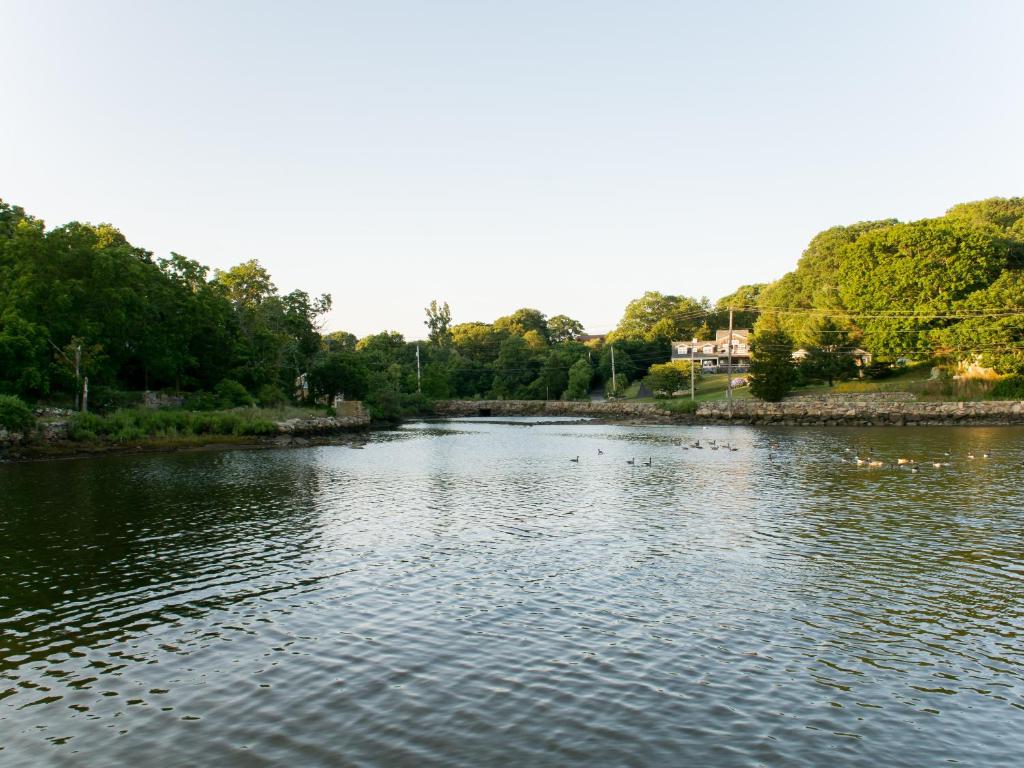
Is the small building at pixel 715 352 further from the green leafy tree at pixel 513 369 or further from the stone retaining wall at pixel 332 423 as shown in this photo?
the stone retaining wall at pixel 332 423

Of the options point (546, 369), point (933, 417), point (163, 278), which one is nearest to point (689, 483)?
point (933, 417)

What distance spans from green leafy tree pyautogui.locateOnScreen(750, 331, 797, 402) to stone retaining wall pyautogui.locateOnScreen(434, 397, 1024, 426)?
7.57ft

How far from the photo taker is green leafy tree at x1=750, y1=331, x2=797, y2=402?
3984 inches

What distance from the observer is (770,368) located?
101m

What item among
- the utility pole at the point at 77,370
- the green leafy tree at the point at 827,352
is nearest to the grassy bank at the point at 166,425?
the utility pole at the point at 77,370

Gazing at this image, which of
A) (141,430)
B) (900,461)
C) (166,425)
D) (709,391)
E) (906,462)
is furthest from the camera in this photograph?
Answer: (709,391)

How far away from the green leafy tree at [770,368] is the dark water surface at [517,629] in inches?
2491

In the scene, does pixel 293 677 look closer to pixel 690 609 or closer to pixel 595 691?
pixel 595 691

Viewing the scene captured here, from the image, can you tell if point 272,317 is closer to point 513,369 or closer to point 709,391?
point 513,369

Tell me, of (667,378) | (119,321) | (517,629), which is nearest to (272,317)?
(119,321)

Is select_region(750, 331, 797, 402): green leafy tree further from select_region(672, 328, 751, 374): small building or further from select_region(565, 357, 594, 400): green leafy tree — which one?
select_region(672, 328, 751, 374): small building

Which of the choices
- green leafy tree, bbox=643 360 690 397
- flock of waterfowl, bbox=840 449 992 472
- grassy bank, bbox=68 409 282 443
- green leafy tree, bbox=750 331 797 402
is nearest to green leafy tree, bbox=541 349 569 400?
green leafy tree, bbox=643 360 690 397

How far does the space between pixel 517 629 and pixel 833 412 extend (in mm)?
83607

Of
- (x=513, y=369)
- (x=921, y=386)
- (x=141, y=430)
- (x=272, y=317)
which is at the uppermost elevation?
(x=272, y=317)
